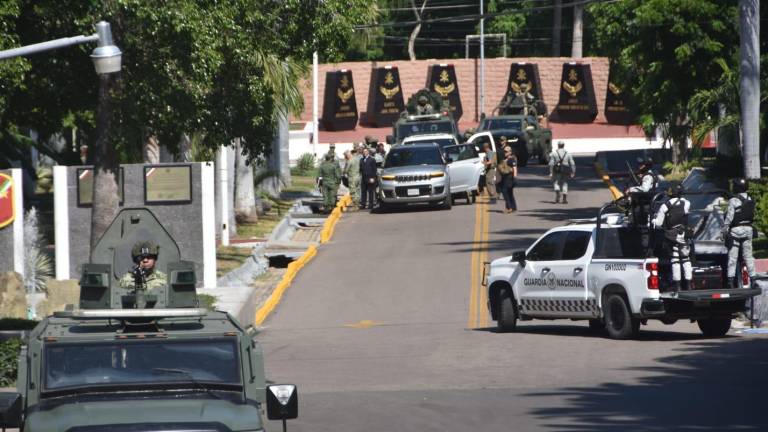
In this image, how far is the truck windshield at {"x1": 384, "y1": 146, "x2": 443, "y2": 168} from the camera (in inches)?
1590

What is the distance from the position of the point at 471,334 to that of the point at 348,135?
56181mm

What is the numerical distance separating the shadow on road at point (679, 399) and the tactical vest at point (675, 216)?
209 cm

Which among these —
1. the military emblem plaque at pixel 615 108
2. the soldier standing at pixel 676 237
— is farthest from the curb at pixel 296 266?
the military emblem plaque at pixel 615 108

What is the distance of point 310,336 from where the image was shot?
2147cm

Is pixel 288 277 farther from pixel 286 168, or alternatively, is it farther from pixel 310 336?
pixel 286 168

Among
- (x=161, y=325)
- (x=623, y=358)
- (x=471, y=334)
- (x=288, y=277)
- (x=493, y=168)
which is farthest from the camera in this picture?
(x=493, y=168)

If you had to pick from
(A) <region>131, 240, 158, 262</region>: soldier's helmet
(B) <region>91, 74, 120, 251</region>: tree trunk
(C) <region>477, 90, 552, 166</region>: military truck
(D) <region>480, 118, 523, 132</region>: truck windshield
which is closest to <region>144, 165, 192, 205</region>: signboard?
(B) <region>91, 74, 120, 251</region>: tree trunk

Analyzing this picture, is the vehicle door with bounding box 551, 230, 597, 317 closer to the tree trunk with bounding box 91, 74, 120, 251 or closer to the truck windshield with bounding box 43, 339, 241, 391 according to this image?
the tree trunk with bounding box 91, 74, 120, 251

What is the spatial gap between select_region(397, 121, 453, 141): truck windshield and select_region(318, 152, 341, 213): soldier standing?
25.5 feet

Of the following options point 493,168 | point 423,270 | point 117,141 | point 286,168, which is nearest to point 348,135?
point 286,168

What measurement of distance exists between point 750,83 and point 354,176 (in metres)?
16.5

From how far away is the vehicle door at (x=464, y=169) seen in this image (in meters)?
40.8

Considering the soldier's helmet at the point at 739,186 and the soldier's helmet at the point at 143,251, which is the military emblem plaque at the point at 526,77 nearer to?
the soldier's helmet at the point at 739,186

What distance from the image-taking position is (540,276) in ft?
68.4
